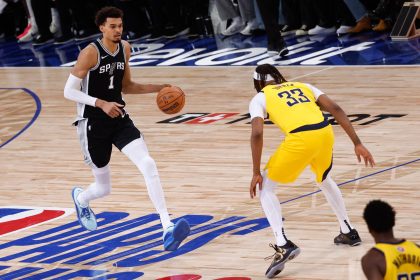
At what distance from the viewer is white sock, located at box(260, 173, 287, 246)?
8344 millimetres

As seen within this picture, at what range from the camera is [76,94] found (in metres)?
9.31

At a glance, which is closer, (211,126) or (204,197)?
(204,197)

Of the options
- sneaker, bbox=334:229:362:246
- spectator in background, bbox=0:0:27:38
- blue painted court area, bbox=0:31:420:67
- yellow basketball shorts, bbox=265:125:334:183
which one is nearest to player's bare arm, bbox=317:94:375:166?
yellow basketball shorts, bbox=265:125:334:183

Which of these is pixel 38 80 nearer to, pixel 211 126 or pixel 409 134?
pixel 211 126

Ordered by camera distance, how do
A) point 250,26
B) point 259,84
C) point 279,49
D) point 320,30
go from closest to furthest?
point 259,84, point 279,49, point 320,30, point 250,26

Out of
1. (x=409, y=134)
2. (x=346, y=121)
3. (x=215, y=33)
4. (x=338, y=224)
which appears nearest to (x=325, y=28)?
(x=215, y=33)

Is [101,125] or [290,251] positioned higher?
[101,125]

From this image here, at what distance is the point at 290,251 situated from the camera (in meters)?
8.30

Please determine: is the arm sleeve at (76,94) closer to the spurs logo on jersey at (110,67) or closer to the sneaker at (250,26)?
the spurs logo on jersey at (110,67)

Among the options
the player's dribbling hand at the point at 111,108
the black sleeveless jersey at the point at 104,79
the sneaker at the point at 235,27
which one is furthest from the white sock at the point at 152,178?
the sneaker at the point at 235,27

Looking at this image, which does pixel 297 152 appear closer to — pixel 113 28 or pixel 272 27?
pixel 113 28

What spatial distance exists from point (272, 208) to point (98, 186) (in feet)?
6.39

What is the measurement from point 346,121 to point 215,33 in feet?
38.9

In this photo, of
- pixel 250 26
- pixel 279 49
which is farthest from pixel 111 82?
pixel 250 26
